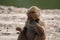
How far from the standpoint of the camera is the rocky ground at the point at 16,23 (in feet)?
14.4

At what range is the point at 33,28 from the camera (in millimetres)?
2889

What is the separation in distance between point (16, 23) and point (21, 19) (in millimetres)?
416

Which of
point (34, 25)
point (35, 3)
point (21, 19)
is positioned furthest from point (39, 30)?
point (35, 3)

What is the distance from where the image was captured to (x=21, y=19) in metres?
5.57

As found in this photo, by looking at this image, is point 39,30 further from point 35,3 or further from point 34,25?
point 35,3

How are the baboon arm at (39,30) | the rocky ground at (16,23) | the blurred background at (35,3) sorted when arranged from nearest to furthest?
the baboon arm at (39,30) < the rocky ground at (16,23) < the blurred background at (35,3)

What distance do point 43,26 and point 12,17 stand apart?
9.19 feet

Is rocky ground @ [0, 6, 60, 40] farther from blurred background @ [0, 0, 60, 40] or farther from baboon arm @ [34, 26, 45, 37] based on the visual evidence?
baboon arm @ [34, 26, 45, 37]

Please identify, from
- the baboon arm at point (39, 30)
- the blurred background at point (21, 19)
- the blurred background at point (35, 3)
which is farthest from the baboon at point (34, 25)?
the blurred background at point (35, 3)

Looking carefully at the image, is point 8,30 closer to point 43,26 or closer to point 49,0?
point 43,26

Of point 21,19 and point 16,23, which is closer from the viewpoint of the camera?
point 16,23

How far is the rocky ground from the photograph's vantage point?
4.38m

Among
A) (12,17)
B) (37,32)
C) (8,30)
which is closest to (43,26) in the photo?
(37,32)

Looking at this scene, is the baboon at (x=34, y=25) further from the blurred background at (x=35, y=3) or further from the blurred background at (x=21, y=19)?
the blurred background at (x=35, y=3)
